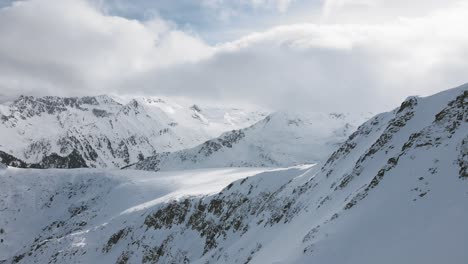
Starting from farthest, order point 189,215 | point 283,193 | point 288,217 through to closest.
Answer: point 189,215, point 283,193, point 288,217

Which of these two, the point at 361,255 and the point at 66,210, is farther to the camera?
the point at 66,210

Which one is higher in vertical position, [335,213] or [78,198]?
[335,213]

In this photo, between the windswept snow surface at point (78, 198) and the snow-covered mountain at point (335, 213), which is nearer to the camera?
the snow-covered mountain at point (335, 213)

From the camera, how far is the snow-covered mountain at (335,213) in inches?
789

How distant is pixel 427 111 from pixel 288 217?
1558 cm

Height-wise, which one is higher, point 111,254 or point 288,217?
point 288,217

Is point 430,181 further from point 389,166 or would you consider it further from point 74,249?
point 74,249

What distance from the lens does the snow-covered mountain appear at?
65.7 feet

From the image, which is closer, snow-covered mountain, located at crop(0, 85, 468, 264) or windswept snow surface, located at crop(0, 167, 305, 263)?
snow-covered mountain, located at crop(0, 85, 468, 264)

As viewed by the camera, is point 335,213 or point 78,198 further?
point 78,198

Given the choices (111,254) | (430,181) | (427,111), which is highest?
(427,111)

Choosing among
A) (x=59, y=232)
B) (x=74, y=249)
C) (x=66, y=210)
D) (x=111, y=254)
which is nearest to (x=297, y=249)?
(x=111, y=254)

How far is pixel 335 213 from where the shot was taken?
27.3 meters

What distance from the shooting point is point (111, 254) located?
219 ft
